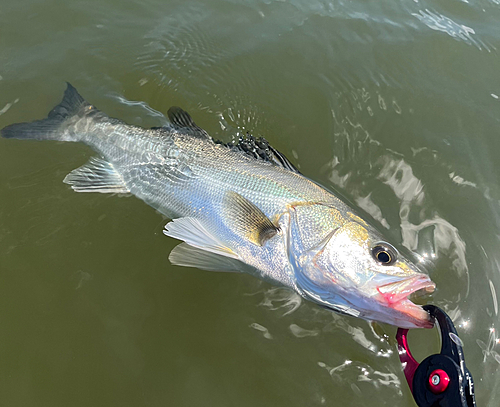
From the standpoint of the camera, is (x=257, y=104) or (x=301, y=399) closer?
(x=301, y=399)

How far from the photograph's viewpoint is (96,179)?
9.96 feet

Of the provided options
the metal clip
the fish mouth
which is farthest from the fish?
the metal clip

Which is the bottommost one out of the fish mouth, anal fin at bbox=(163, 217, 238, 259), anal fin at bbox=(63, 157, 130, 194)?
anal fin at bbox=(63, 157, 130, 194)

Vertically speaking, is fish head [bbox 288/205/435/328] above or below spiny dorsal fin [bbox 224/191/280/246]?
above

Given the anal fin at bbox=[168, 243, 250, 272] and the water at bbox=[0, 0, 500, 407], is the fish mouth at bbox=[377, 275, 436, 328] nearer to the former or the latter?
the water at bbox=[0, 0, 500, 407]

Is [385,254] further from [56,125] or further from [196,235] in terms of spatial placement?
[56,125]

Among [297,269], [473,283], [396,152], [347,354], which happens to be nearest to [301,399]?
[347,354]

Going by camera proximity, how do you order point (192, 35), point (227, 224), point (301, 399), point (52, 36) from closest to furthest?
point (301, 399), point (227, 224), point (52, 36), point (192, 35)

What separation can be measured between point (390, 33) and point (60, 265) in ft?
15.6

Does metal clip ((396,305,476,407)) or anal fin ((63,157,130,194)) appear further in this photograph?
anal fin ((63,157,130,194))

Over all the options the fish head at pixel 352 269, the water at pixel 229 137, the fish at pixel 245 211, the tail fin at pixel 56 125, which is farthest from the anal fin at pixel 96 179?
the fish head at pixel 352 269

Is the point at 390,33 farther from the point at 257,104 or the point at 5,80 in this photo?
the point at 5,80

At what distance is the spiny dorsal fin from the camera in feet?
8.20

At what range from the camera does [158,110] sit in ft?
12.9
